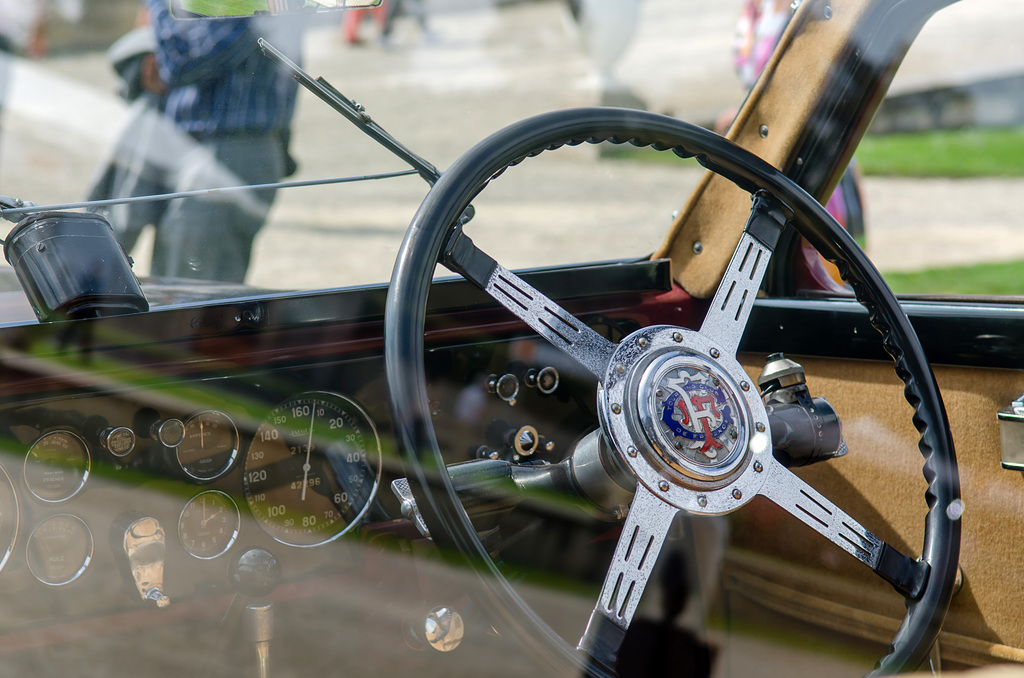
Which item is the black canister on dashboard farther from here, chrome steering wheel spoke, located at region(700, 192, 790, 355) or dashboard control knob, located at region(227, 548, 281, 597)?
chrome steering wheel spoke, located at region(700, 192, 790, 355)

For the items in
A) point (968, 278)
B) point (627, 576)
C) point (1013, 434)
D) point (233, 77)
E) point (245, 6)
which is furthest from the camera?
point (968, 278)

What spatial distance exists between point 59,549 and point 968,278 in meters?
6.35

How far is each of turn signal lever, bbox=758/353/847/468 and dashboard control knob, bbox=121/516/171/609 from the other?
96cm

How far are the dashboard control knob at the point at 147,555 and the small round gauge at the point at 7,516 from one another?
15 cm

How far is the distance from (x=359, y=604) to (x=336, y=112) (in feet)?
2.85

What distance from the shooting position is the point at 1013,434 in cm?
158

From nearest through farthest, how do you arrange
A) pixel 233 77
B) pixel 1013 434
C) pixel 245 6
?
pixel 245 6 < pixel 1013 434 < pixel 233 77

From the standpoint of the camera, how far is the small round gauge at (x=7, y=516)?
4.32ft

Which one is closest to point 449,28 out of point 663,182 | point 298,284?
point 663,182

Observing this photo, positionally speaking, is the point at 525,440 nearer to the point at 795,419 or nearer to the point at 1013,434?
the point at 795,419

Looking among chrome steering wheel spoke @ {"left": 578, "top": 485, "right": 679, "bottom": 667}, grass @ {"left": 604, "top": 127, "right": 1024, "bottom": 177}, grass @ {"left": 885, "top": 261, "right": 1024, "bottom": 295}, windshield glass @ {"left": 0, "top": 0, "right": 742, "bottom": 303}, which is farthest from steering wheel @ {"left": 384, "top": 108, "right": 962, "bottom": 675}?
grass @ {"left": 604, "top": 127, "right": 1024, "bottom": 177}

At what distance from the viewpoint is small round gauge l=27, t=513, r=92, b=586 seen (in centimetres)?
135

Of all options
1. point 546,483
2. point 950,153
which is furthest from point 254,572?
point 950,153

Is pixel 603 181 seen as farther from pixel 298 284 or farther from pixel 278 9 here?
pixel 278 9
